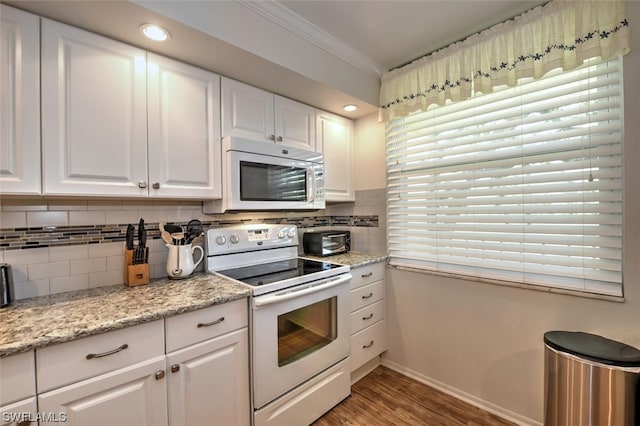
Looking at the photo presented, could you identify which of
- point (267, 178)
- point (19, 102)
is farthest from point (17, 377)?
point (267, 178)

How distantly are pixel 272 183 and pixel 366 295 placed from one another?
112cm

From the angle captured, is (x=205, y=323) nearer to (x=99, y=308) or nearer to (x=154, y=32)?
(x=99, y=308)

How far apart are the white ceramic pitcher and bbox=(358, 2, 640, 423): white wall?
61.0 inches

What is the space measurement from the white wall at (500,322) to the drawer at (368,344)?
90 mm

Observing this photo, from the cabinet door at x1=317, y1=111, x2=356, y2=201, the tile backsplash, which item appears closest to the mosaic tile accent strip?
the tile backsplash

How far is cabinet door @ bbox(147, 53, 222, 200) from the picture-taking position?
56.4 inches

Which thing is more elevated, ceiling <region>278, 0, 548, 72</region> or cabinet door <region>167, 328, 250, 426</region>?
ceiling <region>278, 0, 548, 72</region>

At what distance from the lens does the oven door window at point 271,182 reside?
171 centimetres

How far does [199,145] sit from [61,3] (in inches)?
29.3

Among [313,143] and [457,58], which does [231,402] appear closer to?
[313,143]

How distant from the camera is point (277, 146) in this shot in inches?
72.2

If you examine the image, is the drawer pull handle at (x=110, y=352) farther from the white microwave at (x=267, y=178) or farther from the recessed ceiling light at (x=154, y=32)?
the recessed ceiling light at (x=154, y=32)

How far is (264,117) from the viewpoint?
1877 millimetres

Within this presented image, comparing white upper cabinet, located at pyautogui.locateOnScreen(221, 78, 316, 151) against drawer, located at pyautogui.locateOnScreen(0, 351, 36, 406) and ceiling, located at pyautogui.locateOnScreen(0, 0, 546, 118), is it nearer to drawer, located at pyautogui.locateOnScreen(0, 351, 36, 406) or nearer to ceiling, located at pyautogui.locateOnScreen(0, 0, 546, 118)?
ceiling, located at pyautogui.locateOnScreen(0, 0, 546, 118)
